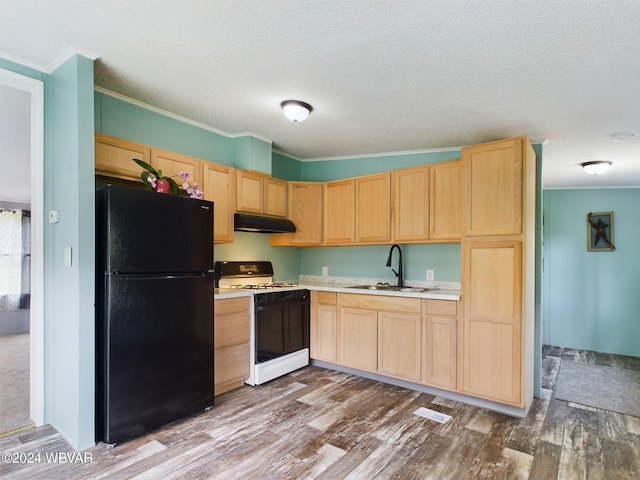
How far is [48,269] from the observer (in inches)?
101

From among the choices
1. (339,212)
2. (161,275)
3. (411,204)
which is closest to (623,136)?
(411,204)

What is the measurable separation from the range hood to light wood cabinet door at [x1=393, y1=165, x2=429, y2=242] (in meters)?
1.21

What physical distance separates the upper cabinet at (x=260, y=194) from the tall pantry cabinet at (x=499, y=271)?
1.99 metres

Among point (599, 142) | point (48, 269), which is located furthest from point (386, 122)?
point (48, 269)

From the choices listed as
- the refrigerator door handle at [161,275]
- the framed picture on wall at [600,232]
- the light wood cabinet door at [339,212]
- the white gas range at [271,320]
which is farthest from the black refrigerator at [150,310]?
the framed picture on wall at [600,232]

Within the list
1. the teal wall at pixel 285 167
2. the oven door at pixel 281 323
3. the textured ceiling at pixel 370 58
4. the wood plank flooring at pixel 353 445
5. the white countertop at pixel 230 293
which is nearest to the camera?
the textured ceiling at pixel 370 58

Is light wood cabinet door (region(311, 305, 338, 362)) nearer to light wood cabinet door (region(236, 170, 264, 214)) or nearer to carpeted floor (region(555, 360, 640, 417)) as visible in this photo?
light wood cabinet door (region(236, 170, 264, 214))

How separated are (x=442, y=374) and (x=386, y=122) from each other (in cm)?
232

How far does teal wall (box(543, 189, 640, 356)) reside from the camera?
5.01 metres

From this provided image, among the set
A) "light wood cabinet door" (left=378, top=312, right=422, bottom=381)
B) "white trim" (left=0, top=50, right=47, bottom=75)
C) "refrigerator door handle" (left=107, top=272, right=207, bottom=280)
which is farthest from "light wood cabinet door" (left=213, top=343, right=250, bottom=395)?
"white trim" (left=0, top=50, right=47, bottom=75)

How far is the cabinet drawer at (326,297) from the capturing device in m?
3.92

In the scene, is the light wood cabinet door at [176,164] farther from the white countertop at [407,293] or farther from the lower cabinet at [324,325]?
the lower cabinet at [324,325]

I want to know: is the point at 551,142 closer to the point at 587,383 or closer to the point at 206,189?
the point at 587,383

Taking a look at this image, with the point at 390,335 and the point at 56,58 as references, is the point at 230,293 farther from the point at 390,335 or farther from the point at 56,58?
the point at 56,58
